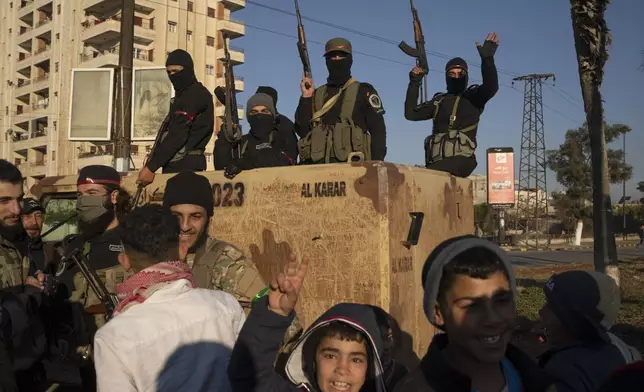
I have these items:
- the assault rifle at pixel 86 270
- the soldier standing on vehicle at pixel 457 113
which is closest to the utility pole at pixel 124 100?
the soldier standing on vehicle at pixel 457 113

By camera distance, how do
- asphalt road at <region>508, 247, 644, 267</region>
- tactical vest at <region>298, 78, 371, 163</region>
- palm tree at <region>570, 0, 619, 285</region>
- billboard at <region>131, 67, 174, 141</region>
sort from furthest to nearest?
asphalt road at <region>508, 247, 644, 267</region> < palm tree at <region>570, 0, 619, 285</region> < billboard at <region>131, 67, 174, 141</region> < tactical vest at <region>298, 78, 371, 163</region>

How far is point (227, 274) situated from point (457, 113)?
8.83 feet

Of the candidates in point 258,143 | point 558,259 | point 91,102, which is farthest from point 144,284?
point 558,259

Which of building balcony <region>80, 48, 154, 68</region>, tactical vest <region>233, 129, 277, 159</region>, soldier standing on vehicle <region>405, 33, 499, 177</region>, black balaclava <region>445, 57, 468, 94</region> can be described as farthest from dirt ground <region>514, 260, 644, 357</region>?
building balcony <region>80, 48, 154, 68</region>

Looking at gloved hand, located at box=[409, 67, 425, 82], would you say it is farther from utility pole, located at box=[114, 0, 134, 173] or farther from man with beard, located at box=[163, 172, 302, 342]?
utility pole, located at box=[114, 0, 134, 173]

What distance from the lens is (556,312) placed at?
8.58 ft

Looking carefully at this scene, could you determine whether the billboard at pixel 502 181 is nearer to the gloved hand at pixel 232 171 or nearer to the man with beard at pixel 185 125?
the man with beard at pixel 185 125

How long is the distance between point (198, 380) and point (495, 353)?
0.94 m

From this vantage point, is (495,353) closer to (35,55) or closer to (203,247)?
(203,247)

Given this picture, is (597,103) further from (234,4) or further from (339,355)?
(234,4)

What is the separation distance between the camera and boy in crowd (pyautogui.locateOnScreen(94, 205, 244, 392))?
186 centimetres

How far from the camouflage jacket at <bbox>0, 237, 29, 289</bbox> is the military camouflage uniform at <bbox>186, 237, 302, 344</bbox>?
3.60ft

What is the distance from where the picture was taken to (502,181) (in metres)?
35.0

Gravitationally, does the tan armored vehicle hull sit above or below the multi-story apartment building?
below
